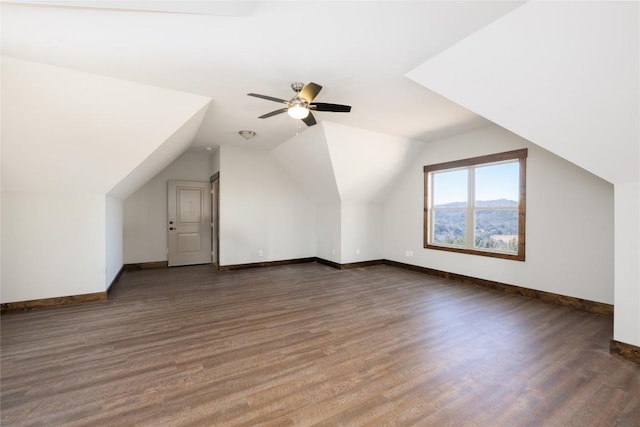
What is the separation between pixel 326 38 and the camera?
2.25 metres

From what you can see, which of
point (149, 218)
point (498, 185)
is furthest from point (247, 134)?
point (498, 185)

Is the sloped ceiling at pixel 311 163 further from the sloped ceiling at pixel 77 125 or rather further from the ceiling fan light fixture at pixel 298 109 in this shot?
the sloped ceiling at pixel 77 125

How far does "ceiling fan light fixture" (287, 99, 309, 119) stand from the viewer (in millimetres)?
2929

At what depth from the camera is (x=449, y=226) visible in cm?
534

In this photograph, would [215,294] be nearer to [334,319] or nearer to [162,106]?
[334,319]

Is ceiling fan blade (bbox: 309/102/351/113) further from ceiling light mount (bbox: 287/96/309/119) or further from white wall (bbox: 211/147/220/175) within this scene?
white wall (bbox: 211/147/220/175)

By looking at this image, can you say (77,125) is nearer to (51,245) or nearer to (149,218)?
(51,245)

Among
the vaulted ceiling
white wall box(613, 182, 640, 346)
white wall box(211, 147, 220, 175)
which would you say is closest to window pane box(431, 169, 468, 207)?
the vaulted ceiling

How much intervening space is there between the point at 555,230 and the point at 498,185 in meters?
1.08

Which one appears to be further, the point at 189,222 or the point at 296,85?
the point at 189,222

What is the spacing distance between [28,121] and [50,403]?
107 inches

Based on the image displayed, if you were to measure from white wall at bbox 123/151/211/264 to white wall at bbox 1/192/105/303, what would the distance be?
87.0 inches

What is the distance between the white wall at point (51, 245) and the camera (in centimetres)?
345

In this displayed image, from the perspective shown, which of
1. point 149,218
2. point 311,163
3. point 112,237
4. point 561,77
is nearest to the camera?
point 561,77
